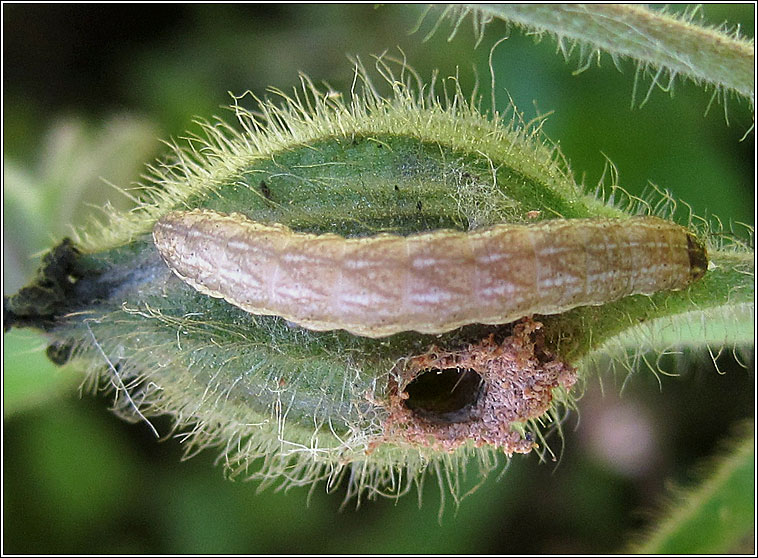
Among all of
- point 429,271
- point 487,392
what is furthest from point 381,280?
point 487,392

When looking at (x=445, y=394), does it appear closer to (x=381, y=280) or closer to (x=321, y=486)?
(x=381, y=280)

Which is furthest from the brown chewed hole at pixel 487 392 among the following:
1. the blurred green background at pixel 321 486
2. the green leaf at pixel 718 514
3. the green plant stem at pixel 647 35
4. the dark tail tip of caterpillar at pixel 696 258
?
the blurred green background at pixel 321 486

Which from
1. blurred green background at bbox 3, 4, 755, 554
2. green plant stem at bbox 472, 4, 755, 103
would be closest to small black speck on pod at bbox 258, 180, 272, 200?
green plant stem at bbox 472, 4, 755, 103

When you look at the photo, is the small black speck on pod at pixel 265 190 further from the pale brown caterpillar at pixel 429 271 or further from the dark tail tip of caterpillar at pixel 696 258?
the dark tail tip of caterpillar at pixel 696 258

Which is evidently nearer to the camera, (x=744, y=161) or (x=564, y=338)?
(x=564, y=338)

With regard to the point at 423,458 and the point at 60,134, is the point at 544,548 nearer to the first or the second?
the point at 423,458

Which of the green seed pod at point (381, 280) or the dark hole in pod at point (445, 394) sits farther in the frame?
the dark hole in pod at point (445, 394)

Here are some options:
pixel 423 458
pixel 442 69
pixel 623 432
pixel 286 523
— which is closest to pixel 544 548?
pixel 623 432
